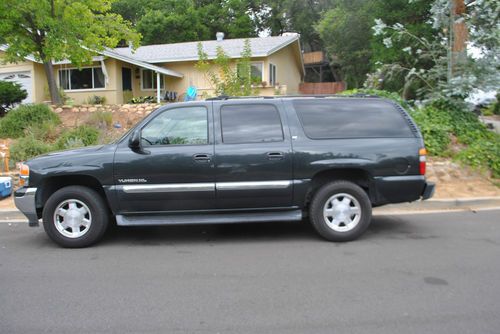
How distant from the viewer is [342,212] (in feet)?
20.1

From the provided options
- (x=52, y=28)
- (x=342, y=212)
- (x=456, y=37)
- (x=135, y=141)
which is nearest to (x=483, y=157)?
(x=456, y=37)

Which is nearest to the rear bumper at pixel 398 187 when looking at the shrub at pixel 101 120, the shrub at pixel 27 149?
the shrub at pixel 27 149

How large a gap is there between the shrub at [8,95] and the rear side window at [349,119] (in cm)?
1504

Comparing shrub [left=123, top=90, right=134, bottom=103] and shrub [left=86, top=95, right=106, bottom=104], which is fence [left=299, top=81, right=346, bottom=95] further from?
shrub [left=86, top=95, right=106, bottom=104]

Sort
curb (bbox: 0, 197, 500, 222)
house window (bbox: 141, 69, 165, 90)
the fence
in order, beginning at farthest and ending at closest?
1. the fence
2. house window (bbox: 141, 69, 165, 90)
3. curb (bbox: 0, 197, 500, 222)

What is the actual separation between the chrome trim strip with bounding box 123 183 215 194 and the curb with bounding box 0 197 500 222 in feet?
10.5

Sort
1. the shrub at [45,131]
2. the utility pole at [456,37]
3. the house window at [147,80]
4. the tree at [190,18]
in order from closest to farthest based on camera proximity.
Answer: the utility pole at [456,37] → the shrub at [45,131] → the house window at [147,80] → the tree at [190,18]

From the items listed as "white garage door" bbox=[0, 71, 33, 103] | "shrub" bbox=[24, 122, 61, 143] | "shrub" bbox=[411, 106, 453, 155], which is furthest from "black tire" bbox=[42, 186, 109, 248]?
"white garage door" bbox=[0, 71, 33, 103]

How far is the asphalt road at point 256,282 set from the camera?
153 inches

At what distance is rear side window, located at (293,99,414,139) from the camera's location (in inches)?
246

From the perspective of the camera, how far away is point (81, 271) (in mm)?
5223

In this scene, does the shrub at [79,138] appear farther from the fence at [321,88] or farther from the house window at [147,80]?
the fence at [321,88]

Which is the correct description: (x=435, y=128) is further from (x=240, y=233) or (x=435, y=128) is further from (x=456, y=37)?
(x=240, y=233)

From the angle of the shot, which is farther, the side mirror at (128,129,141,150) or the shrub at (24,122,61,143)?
the shrub at (24,122,61,143)
